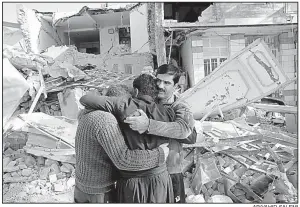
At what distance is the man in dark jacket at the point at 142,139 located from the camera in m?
2.23

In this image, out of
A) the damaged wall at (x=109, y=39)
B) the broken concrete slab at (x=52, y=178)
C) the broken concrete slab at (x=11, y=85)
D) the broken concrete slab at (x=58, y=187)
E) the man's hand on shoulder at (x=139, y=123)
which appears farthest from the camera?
the damaged wall at (x=109, y=39)

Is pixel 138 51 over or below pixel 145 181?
over

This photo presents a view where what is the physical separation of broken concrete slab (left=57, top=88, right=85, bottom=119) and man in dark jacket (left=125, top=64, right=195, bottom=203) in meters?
4.90

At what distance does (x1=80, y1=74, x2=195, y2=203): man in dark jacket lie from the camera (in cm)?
223

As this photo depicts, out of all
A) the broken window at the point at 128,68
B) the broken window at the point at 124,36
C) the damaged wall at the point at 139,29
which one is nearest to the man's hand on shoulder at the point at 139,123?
the damaged wall at the point at 139,29

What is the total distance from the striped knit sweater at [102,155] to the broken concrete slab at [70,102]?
5.16m

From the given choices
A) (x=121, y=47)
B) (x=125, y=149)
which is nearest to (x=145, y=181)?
(x=125, y=149)

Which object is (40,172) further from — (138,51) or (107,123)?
(138,51)

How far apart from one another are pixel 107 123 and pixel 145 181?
25.1 inches

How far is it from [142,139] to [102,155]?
39cm

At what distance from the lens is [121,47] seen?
604 inches

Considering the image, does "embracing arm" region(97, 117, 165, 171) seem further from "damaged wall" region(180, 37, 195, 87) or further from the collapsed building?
"damaged wall" region(180, 37, 195, 87)

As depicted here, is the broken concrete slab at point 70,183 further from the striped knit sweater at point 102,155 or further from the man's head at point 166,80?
the man's head at point 166,80

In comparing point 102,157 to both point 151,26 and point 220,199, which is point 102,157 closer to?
point 220,199
